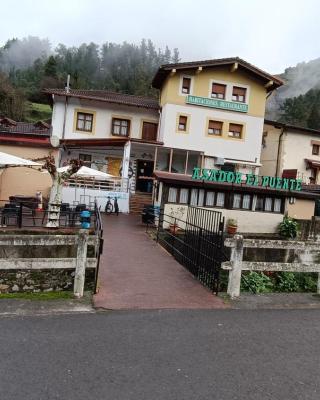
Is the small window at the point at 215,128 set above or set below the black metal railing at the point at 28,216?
above

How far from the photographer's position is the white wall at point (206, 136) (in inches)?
1073

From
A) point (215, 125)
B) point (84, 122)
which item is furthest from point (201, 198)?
point (84, 122)

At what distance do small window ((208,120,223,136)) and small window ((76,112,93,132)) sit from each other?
845 cm

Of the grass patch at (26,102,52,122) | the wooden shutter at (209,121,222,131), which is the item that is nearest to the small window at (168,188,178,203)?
the wooden shutter at (209,121,222,131)

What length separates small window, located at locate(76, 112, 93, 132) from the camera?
27.8 metres

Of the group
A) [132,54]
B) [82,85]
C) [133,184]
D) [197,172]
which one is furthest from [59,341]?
[132,54]

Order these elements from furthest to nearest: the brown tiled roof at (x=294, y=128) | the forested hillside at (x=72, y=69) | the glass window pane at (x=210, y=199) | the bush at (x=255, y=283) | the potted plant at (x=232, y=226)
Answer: the forested hillside at (x=72, y=69)
the brown tiled roof at (x=294, y=128)
the glass window pane at (x=210, y=199)
the potted plant at (x=232, y=226)
the bush at (x=255, y=283)

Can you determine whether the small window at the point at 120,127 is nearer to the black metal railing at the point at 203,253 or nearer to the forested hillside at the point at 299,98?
the black metal railing at the point at 203,253

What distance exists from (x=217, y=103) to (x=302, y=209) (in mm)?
10129

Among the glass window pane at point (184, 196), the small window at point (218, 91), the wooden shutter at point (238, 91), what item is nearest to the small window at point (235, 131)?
the small window at point (218, 91)

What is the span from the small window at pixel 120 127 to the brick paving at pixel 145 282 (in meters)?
17.9

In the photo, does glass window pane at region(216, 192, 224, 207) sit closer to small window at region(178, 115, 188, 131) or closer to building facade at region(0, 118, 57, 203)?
small window at region(178, 115, 188, 131)

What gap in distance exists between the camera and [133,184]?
28.3 metres

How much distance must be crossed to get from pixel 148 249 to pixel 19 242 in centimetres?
557
